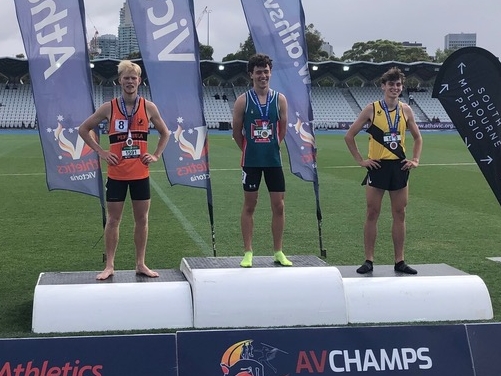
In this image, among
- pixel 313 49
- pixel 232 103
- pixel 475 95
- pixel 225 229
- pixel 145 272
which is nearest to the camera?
pixel 145 272

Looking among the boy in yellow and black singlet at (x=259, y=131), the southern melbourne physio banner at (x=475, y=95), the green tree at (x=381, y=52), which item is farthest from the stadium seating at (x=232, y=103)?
the boy in yellow and black singlet at (x=259, y=131)

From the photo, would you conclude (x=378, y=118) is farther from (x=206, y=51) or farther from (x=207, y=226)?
(x=206, y=51)

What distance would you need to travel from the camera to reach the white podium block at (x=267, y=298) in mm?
4883

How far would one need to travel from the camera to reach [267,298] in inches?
194

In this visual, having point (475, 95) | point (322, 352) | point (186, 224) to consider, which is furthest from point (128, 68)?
point (186, 224)

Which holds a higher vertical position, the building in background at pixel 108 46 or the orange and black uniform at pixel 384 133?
the orange and black uniform at pixel 384 133

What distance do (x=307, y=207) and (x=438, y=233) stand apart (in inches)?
115

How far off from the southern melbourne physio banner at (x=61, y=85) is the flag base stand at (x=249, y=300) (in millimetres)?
1440

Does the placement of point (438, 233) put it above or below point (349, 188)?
above

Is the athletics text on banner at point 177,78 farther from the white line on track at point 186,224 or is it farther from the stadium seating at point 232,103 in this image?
the stadium seating at point 232,103

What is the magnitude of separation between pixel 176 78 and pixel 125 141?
1559 millimetres

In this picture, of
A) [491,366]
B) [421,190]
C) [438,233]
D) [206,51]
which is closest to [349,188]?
[421,190]

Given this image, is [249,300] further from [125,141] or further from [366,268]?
[125,141]

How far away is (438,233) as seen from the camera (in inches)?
350
